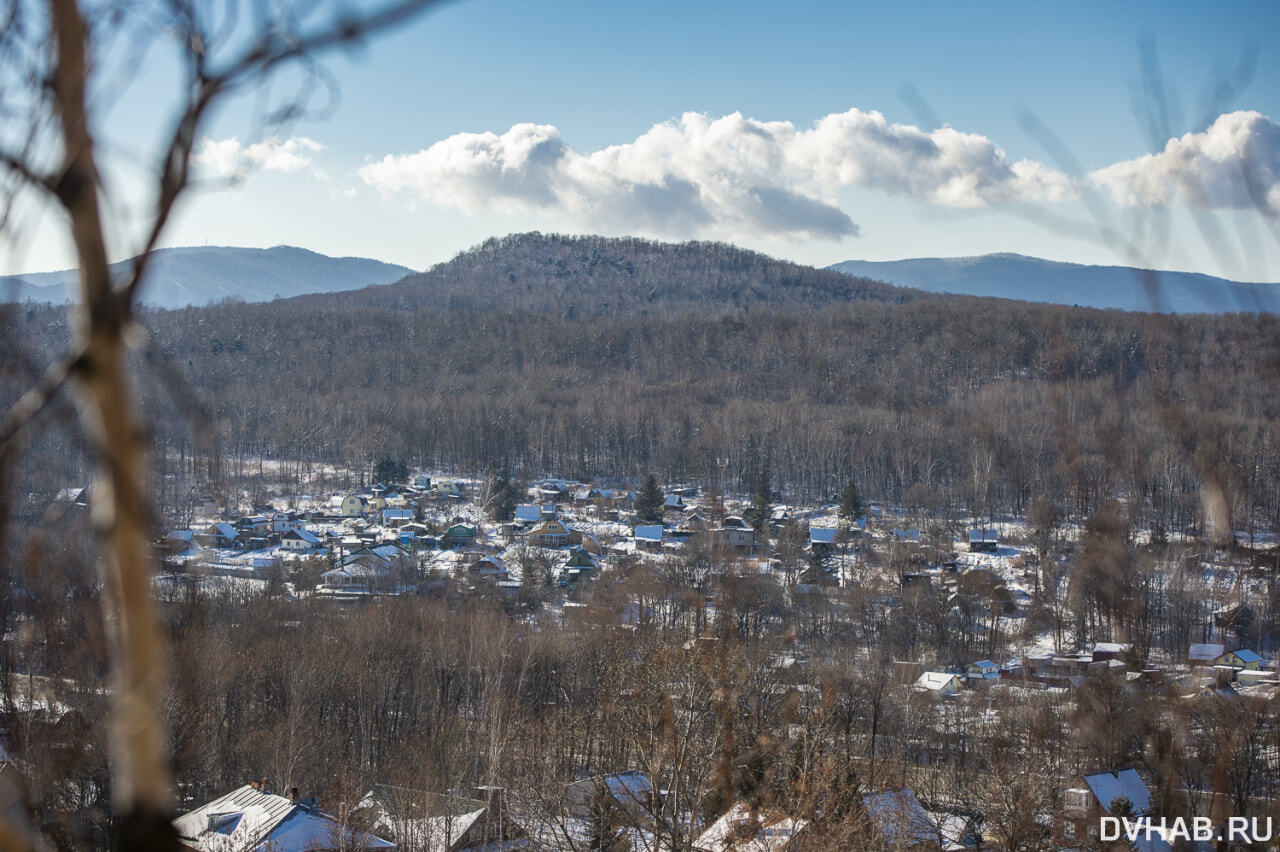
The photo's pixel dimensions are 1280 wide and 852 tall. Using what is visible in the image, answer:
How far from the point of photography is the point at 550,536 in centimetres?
3152

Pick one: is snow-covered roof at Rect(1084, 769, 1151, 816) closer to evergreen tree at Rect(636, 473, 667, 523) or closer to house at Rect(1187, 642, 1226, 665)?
house at Rect(1187, 642, 1226, 665)

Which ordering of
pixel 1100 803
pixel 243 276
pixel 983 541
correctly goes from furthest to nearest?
1. pixel 243 276
2. pixel 983 541
3. pixel 1100 803

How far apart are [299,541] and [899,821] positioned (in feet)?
83.2

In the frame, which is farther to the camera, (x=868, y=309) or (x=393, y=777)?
(x=868, y=309)

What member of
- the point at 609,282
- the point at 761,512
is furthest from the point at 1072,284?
the point at 761,512

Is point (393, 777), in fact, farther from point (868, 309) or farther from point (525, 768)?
point (868, 309)

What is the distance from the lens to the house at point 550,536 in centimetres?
3129

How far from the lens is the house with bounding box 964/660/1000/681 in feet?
67.0

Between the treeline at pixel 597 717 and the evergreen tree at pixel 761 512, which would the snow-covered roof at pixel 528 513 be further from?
the treeline at pixel 597 717

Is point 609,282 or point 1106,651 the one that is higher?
point 609,282

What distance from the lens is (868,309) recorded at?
233ft

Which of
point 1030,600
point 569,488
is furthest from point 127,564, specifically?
point 569,488

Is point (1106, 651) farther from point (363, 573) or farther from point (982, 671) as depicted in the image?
point (363, 573)

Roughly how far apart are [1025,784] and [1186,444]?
25.0ft
